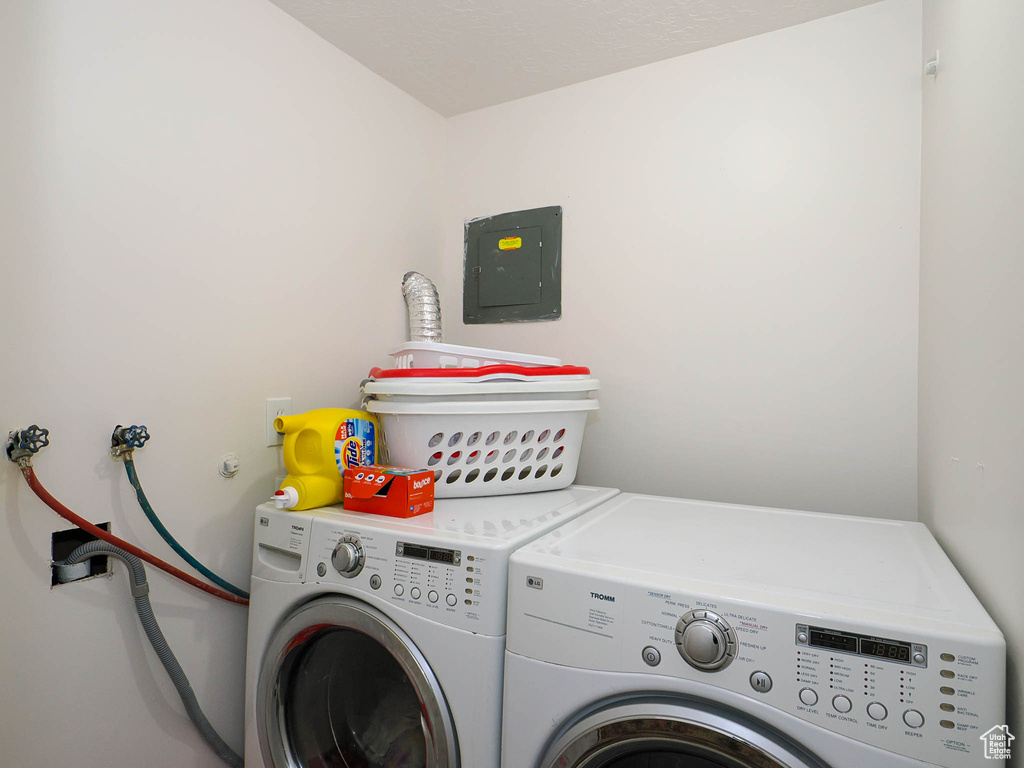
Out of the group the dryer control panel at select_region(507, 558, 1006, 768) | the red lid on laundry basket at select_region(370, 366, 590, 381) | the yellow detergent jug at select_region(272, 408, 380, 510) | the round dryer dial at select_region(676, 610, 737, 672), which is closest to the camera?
the dryer control panel at select_region(507, 558, 1006, 768)

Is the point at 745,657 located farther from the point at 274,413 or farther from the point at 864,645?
the point at 274,413

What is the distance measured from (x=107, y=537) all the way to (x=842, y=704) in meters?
1.29

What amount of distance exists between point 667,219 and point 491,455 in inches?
35.6

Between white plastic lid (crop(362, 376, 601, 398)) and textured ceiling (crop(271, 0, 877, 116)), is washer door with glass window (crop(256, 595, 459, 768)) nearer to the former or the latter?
white plastic lid (crop(362, 376, 601, 398))

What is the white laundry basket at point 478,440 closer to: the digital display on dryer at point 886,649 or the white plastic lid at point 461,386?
the white plastic lid at point 461,386

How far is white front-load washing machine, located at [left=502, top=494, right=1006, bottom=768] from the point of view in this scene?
68 cm

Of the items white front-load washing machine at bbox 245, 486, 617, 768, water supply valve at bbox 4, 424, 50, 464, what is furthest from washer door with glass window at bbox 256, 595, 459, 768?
water supply valve at bbox 4, 424, 50, 464

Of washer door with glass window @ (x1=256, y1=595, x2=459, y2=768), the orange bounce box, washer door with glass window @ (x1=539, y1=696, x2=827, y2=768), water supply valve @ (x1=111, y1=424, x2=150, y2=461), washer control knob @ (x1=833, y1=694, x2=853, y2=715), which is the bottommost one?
washer door with glass window @ (x1=256, y1=595, x2=459, y2=768)

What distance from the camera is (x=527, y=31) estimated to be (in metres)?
1.56

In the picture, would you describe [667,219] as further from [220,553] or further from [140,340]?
[220,553]

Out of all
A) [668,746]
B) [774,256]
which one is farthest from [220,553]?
[774,256]

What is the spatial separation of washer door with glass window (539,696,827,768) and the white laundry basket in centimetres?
63

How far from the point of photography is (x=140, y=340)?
3.94 feet

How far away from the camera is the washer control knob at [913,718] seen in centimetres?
67
